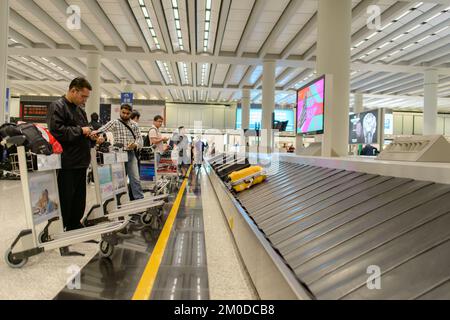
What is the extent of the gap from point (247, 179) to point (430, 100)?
17.2 m

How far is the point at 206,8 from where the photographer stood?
12164 mm

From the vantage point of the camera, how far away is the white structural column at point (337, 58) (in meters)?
8.25

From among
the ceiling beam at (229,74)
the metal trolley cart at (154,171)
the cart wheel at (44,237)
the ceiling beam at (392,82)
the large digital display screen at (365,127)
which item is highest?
the ceiling beam at (229,74)

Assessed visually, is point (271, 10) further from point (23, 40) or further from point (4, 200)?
point (23, 40)

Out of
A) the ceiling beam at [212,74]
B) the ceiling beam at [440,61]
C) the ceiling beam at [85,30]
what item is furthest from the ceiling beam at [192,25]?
the ceiling beam at [440,61]

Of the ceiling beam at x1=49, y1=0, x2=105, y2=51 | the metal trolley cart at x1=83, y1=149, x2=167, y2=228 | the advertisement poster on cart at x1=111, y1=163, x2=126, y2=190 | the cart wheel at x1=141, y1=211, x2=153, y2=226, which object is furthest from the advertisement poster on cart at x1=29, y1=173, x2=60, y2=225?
the ceiling beam at x1=49, y1=0, x2=105, y2=51

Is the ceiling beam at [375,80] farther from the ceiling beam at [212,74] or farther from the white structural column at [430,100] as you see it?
the ceiling beam at [212,74]

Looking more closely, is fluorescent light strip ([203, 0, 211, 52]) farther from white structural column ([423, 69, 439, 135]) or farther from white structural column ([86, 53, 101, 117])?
white structural column ([423, 69, 439, 135])

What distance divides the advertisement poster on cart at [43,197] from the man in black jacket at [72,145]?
0.30 m

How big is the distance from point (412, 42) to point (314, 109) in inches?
462

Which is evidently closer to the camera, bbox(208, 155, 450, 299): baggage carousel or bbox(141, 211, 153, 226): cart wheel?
bbox(208, 155, 450, 299): baggage carousel

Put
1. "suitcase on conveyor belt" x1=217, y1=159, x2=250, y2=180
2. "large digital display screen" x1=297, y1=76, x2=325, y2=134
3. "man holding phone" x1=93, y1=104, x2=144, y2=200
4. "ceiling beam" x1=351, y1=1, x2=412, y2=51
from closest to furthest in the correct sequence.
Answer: "man holding phone" x1=93, y1=104, x2=144, y2=200
"large digital display screen" x1=297, y1=76, x2=325, y2=134
"suitcase on conveyor belt" x1=217, y1=159, x2=250, y2=180
"ceiling beam" x1=351, y1=1, x2=412, y2=51

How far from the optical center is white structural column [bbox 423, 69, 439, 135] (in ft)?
60.5
